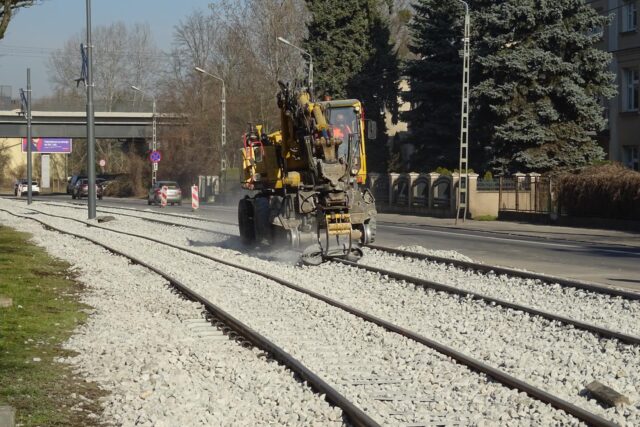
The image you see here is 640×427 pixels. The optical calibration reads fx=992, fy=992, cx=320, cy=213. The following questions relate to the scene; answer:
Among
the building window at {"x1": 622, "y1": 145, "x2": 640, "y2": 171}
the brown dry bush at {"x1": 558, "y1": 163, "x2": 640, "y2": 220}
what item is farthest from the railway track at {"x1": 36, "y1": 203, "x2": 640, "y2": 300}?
the building window at {"x1": 622, "y1": 145, "x2": 640, "y2": 171}

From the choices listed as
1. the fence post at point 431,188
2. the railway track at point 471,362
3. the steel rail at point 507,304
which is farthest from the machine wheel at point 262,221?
the fence post at point 431,188

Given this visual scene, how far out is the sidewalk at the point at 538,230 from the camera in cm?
2895

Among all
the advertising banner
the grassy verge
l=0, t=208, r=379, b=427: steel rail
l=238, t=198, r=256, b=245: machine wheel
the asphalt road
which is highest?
the advertising banner

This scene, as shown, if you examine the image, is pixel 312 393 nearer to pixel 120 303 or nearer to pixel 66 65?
pixel 120 303

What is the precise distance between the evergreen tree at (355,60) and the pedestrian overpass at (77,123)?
16.5m

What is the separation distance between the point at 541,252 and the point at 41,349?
Answer: 15393mm

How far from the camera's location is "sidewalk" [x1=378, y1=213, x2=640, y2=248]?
28953mm

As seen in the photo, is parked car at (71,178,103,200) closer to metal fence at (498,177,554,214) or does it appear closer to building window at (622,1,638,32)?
metal fence at (498,177,554,214)

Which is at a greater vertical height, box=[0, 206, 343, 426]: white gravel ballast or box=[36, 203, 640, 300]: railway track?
box=[36, 203, 640, 300]: railway track

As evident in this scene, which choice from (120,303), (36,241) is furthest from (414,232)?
(120,303)

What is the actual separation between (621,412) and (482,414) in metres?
1.05

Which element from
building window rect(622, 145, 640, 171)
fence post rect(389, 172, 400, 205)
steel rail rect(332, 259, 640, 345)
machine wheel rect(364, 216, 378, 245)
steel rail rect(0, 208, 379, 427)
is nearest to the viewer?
steel rail rect(0, 208, 379, 427)

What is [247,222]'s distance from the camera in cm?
2378

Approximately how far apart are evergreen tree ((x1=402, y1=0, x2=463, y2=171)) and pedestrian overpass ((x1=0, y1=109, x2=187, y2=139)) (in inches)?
1111
